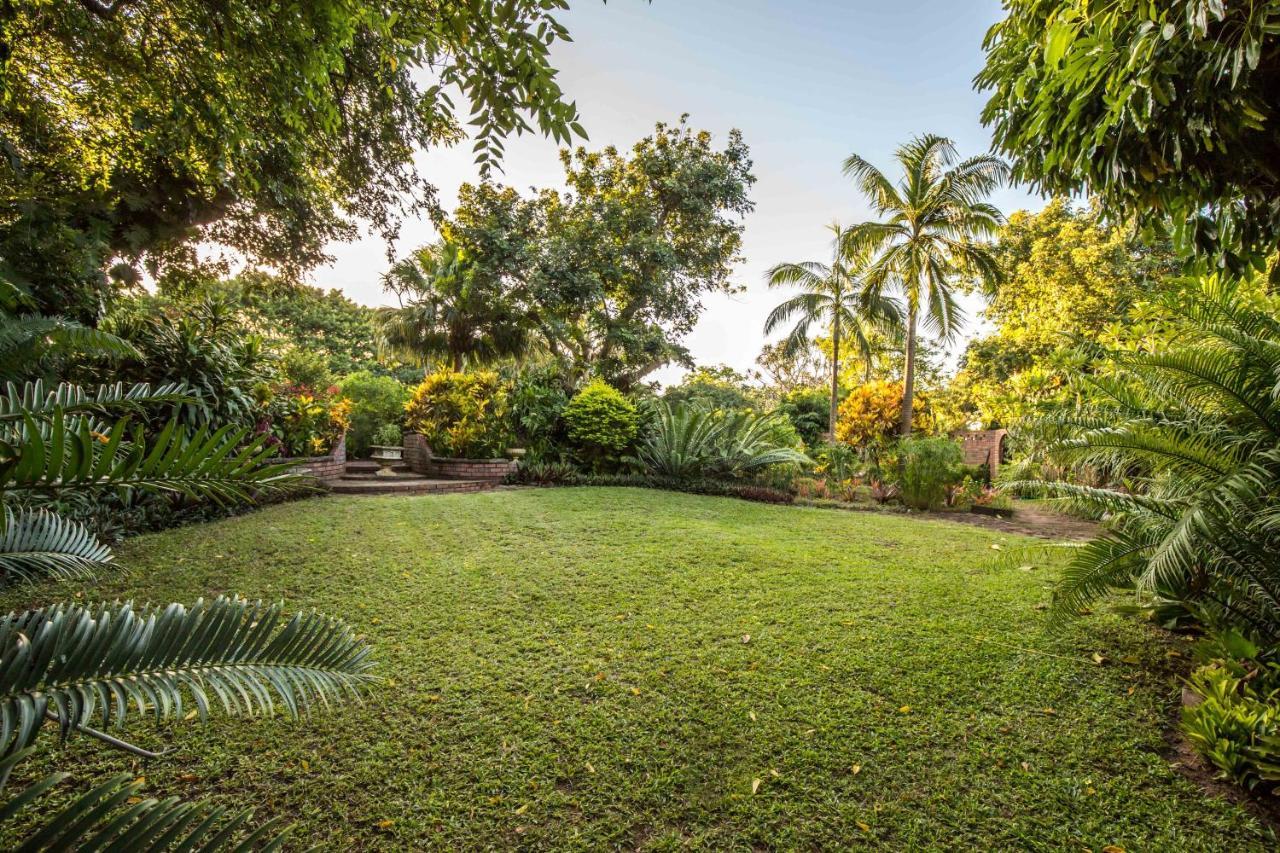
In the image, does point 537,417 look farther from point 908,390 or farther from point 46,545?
point 908,390

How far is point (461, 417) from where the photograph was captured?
9.70 meters

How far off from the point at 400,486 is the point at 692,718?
272 inches

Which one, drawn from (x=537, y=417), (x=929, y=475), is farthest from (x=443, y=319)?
(x=929, y=475)

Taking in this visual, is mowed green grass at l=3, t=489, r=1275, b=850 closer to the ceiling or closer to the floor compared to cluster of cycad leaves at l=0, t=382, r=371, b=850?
closer to the floor

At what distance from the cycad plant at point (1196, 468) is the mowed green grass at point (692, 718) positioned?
0.43 metres

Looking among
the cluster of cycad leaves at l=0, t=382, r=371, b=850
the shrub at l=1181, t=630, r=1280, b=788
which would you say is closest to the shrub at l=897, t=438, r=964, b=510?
the shrub at l=1181, t=630, r=1280, b=788

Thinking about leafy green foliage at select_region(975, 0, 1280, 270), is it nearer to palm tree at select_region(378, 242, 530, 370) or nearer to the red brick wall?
the red brick wall

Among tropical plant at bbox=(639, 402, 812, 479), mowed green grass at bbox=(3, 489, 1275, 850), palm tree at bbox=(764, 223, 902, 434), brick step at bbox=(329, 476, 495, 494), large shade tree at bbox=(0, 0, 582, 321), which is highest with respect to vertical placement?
palm tree at bbox=(764, 223, 902, 434)

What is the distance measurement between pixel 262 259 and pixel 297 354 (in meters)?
5.22

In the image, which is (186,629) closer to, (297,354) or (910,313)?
(297,354)

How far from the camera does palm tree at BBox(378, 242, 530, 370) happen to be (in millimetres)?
16391

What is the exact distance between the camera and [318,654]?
134cm

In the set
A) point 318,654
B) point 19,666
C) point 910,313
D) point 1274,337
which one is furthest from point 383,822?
point 910,313

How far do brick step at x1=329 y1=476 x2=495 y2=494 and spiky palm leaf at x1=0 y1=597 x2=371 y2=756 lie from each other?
688cm
